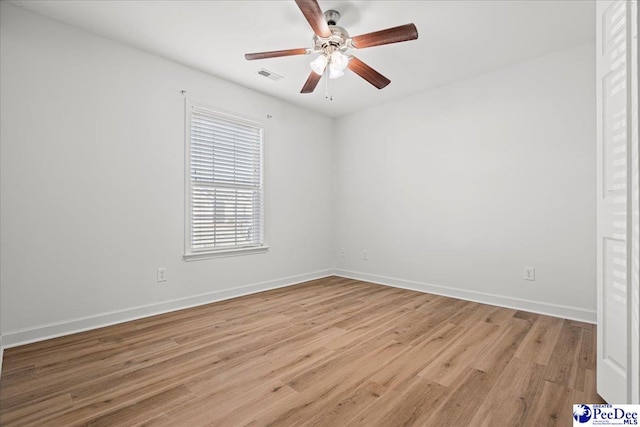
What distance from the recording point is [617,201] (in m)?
1.51

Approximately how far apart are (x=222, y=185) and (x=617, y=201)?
3441 millimetres

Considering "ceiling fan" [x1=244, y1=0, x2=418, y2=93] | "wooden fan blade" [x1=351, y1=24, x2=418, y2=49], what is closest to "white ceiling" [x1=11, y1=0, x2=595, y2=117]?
"ceiling fan" [x1=244, y1=0, x2=418, y2=93]

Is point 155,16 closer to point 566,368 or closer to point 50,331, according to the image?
point 50,331

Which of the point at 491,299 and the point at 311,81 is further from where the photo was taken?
the point at 491,299

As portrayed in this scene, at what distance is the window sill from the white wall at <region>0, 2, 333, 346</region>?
0.07 metres

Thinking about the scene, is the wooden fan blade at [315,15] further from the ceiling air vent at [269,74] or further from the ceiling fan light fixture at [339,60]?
the ceiling air vent at [269,74]

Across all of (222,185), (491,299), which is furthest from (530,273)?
(222,185)

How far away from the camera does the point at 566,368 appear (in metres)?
2.00

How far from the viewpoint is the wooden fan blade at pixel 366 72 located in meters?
2.60

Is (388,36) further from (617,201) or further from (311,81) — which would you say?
(617,201)

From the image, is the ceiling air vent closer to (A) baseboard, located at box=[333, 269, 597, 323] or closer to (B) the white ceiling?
(B) the white ceiling

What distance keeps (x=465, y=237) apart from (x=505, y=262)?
0.50m

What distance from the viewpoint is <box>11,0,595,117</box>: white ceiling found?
7.84 feet

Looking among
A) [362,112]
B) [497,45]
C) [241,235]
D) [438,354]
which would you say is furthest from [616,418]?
[362,112]
